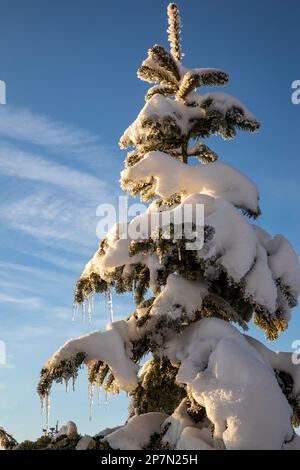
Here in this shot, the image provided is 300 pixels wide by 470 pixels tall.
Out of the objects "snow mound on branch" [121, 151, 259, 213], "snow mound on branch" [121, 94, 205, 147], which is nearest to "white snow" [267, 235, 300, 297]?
"snow mound on branch" [121, 151, 259, 213]

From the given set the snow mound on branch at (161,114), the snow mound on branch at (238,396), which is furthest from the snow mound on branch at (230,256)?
the snow mound on branch at (161,114)

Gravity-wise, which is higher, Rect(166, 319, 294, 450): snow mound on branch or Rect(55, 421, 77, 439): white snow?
Rect(166, 319, 294, 450): snow mound on branch

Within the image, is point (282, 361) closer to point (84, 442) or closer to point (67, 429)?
point (84, 442)

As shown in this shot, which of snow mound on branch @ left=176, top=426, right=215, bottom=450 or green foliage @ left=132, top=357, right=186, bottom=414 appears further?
green foliage @ left=132, top=357, right=186, bottom=414

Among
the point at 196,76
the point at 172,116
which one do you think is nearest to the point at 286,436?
the point at 172,116

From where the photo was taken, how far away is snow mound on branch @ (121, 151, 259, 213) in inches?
440

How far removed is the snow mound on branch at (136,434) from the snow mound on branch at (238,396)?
1.76m

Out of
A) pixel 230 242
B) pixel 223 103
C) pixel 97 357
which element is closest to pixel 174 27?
pixel 223 103

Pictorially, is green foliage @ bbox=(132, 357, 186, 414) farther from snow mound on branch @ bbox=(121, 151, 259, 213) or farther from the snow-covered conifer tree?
snow mound on branch @ bbox=(121, 151, 259, 213)

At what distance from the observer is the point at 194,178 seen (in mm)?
11469

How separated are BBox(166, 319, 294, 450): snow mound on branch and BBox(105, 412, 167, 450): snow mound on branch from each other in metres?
1.76

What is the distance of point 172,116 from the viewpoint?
11.8 meters

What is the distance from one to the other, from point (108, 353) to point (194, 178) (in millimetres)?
3961

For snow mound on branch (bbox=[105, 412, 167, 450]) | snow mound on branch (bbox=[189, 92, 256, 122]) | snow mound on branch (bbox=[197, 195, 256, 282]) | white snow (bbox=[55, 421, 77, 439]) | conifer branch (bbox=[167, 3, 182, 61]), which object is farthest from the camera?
conifer branch (bbox=[167, 3, 182, 61])
